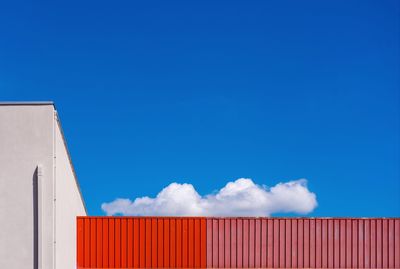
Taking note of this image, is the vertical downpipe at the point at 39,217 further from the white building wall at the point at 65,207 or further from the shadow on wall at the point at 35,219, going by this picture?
the white building wall at the point at 65,207

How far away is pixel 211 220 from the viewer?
23.8 meters

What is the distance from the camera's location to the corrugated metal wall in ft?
77.6

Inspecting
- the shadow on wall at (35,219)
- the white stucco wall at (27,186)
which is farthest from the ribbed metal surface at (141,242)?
the shadow on wall at (35,219)

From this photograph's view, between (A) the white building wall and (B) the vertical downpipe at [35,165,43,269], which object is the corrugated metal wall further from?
(B) the vertical downpipe at [35,165,43,269]

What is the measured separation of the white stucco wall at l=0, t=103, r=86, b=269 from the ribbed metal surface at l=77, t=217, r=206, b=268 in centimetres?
373

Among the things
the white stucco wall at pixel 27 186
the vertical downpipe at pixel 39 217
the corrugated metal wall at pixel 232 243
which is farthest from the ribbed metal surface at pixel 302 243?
the vertical downpipe at pixel 39 217

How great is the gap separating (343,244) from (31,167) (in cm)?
1356

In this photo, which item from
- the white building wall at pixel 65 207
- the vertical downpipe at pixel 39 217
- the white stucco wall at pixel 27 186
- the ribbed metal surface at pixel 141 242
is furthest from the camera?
the ribbed metal surface at pixel 141 242

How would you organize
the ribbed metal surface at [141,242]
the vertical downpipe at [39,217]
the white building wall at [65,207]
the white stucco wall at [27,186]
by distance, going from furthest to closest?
the ribbed metal surface at [141,242] < the white building wall at [65,207] < the white stucco wall at [27,186] < the vertical downpipe at [39,217]

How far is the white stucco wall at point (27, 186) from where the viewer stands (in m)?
19.6

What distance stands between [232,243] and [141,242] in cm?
398

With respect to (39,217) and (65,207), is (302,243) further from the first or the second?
(39,217)

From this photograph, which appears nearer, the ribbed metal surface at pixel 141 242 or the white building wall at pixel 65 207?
the white building wall at pixel 65 207

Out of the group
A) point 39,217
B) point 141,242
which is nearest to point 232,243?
point 141,242
